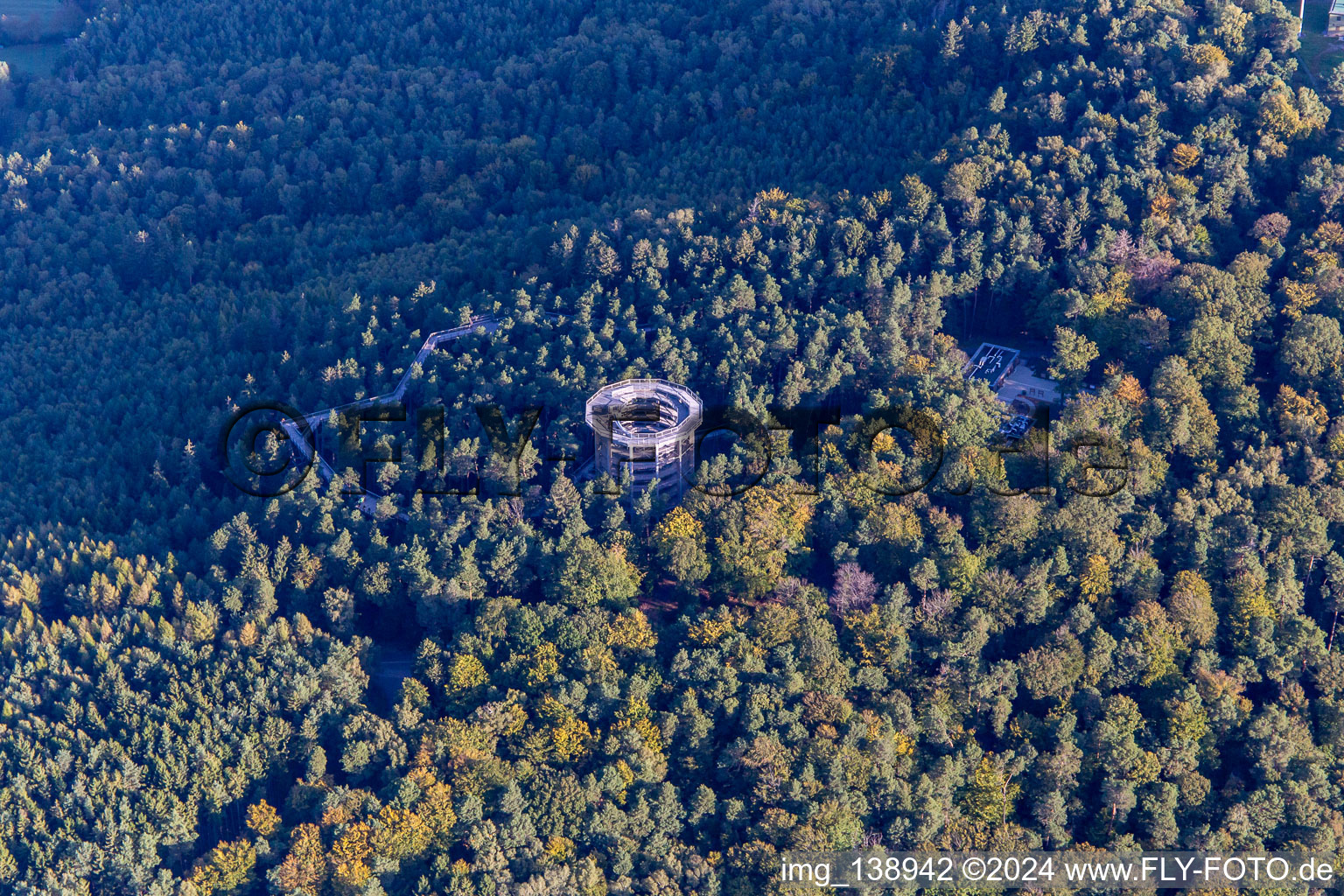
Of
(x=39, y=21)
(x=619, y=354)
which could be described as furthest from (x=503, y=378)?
(x=39, y=21)

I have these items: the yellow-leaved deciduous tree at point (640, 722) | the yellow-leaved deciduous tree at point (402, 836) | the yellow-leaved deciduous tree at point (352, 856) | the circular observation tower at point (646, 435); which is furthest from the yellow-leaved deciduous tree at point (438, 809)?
the circular observation tower at point (646, 435)

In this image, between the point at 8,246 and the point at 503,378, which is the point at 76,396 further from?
the point at 503,378

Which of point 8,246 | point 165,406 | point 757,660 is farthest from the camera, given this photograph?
point 8,246

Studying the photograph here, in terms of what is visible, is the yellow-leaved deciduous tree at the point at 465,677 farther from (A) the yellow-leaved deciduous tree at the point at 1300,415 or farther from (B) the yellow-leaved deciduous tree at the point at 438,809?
(A) the yellow-leaved deciduous tree at the point at 1300,415

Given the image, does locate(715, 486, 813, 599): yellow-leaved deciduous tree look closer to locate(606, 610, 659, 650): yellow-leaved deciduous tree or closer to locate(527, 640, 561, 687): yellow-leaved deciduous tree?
locate(606, 610, 659, 650): yellow-leaved deciduous tree

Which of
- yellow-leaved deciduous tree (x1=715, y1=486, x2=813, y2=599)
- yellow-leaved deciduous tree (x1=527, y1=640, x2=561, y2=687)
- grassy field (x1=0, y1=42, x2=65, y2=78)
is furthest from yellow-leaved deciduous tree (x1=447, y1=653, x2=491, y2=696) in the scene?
grassy field (x1=0, y1=42, x2=65, y2=78)

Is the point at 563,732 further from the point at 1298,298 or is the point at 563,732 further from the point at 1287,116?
the point at 1287,116

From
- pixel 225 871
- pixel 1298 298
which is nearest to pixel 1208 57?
pixel 1298 298
